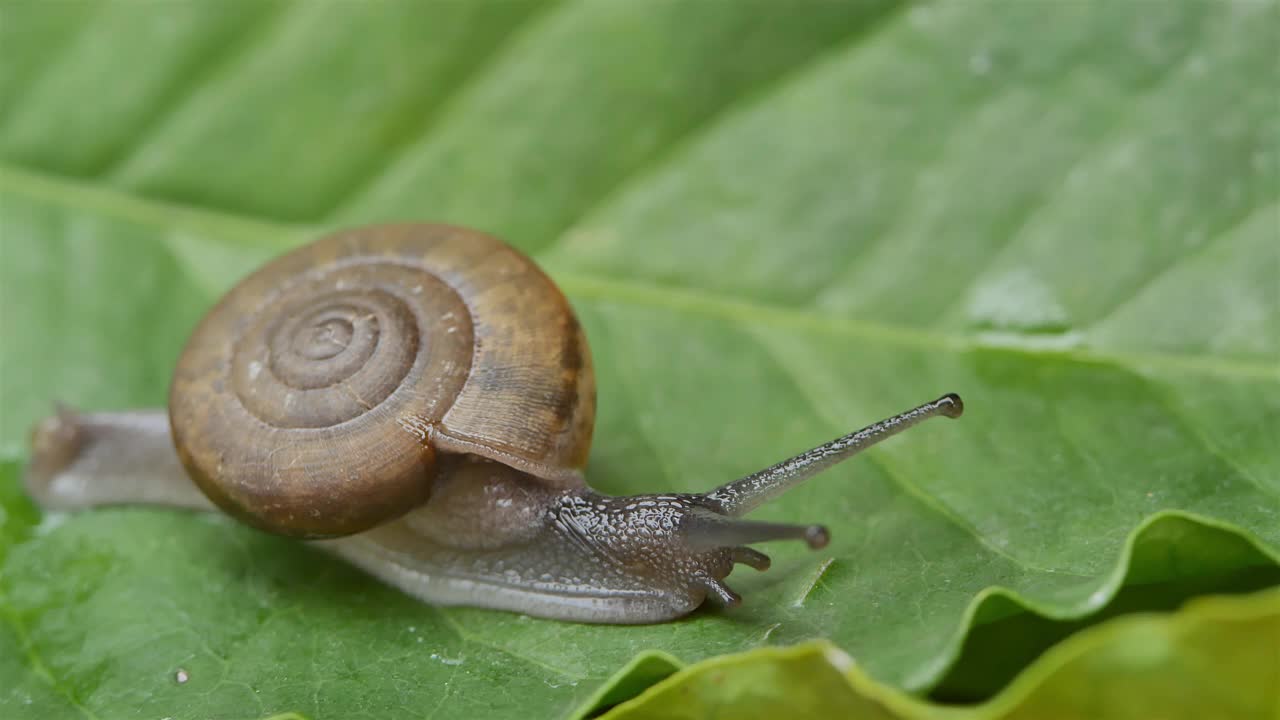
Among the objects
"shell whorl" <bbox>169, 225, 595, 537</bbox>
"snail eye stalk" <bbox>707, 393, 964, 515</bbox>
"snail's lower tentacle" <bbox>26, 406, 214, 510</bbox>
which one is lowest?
"snail's lower tentacle" <bbox>26, 406, 214, 510</bbox>

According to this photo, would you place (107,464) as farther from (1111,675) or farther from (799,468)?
(1111,675)

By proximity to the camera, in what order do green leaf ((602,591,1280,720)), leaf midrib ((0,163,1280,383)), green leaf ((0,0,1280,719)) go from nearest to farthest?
green leaf ((602,591,1280,720)), green leaf ((0,0,1280,719)), leaf midrib ((0,163,1280,383))

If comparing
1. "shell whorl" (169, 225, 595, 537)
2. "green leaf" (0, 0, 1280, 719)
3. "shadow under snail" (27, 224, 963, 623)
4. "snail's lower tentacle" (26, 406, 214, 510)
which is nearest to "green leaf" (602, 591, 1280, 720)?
"green leaf" (0, 0, 1280, 719)

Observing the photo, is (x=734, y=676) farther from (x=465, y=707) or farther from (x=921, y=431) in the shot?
(x=921, y=431)

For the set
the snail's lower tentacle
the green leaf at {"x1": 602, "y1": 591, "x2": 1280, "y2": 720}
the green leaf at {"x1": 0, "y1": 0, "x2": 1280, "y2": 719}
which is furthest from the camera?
the snail's lower tentacle

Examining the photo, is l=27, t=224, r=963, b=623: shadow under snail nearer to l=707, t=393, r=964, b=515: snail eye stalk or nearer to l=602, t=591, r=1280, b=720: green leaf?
l=707, t=393, r=964, b=515: snail eye stalk

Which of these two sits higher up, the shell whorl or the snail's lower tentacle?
the shell whorl
